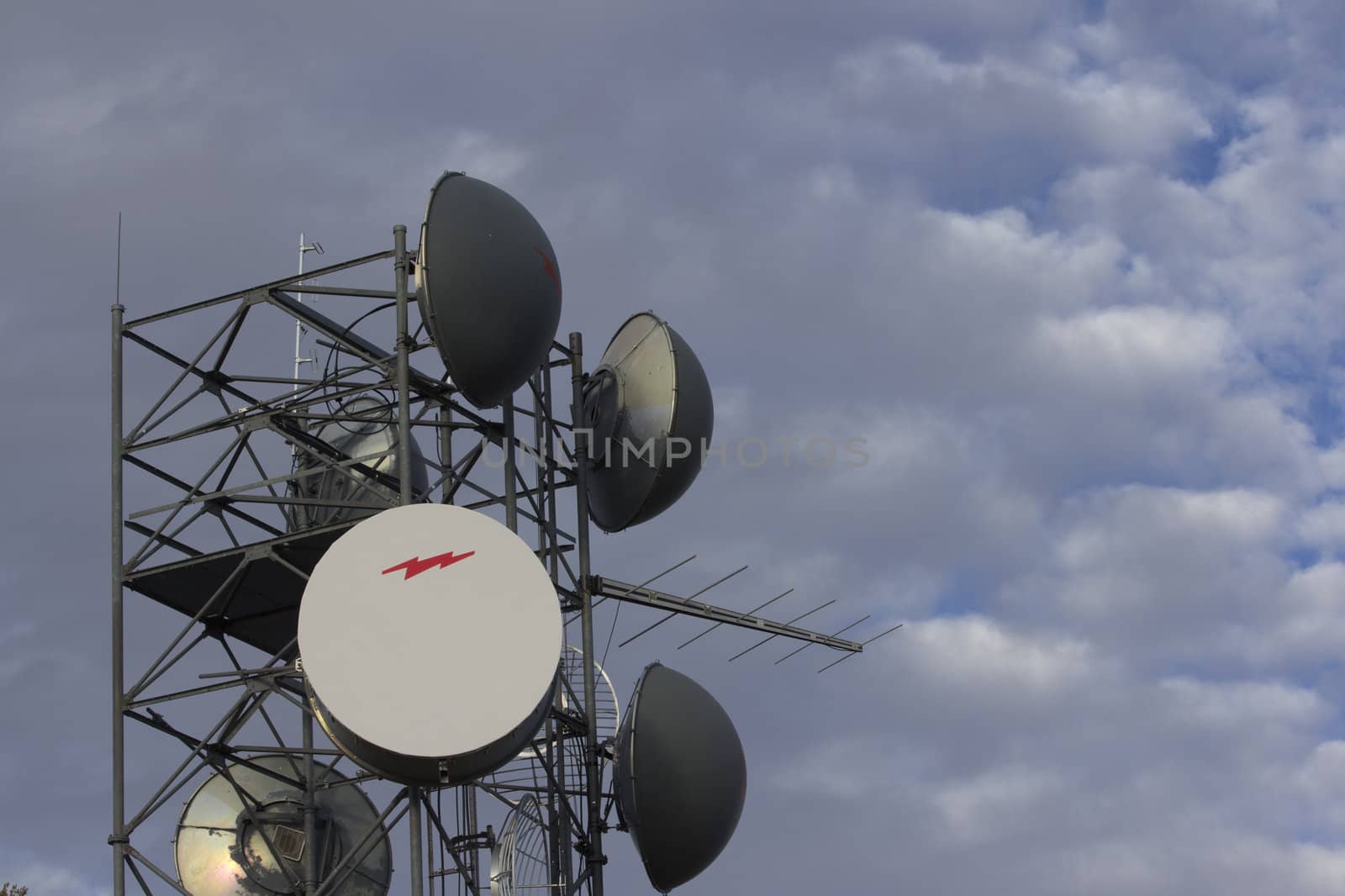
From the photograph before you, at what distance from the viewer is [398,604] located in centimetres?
2673

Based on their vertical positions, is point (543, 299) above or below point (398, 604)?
above

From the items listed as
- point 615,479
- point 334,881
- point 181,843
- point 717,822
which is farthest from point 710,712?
point 181,843

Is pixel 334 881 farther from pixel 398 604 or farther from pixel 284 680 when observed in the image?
pixel 398 604

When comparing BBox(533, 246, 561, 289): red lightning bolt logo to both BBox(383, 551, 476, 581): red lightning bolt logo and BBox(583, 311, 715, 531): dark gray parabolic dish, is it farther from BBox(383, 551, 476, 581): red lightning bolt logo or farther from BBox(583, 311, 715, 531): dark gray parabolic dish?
BBox(383, 551, 476, 581): red lightning bolt logo

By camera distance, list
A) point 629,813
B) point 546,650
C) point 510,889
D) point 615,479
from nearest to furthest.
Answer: point 546,650, point 510,889, point 629,813, point 615,479

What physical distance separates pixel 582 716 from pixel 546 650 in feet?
22.9

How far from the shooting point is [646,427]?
34469 mm

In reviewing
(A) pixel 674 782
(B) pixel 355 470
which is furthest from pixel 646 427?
(A) pixel 674 782

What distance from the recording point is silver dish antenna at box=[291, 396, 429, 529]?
101 ft

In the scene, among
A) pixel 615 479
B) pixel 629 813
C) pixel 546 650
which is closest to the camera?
pixel 546 650

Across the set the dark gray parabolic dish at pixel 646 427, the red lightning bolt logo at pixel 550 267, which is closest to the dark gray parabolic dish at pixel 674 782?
the dark gray parabolic dish at pixel 646 427

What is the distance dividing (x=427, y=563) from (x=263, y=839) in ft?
25.3

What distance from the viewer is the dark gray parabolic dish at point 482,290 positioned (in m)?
28.8

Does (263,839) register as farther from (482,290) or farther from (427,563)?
(482,290)
